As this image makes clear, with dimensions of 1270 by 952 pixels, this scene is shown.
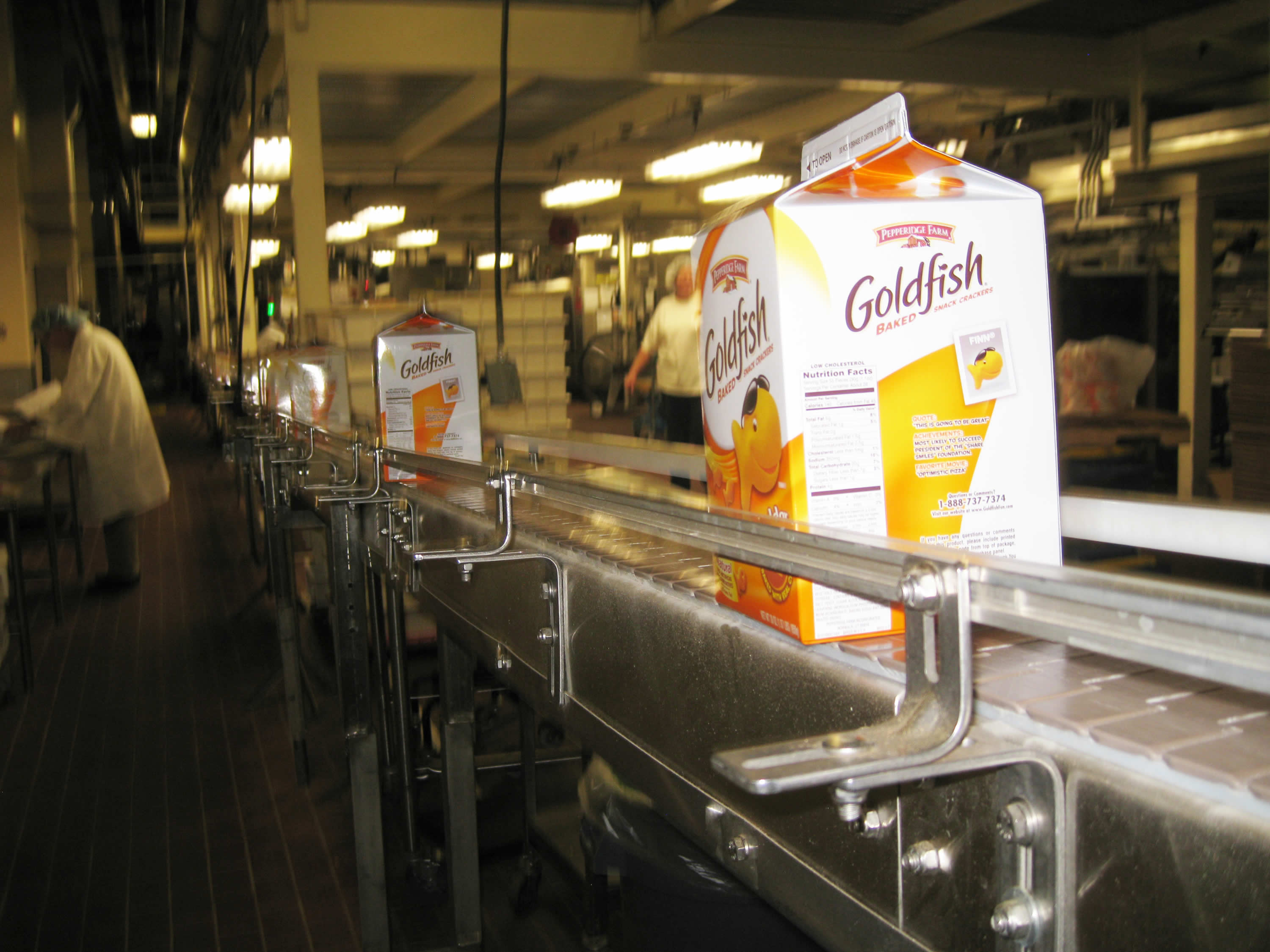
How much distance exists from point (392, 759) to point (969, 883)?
2.91 metres

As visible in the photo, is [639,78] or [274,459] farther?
[639,78]

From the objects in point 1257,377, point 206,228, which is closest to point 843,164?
point 1257,377

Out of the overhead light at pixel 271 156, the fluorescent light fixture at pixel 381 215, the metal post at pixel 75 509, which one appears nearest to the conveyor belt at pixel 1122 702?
the metal post at pixel 75 509

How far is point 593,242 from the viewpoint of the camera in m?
14.6

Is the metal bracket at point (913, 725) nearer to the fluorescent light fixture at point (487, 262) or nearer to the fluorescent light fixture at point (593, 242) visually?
the fluorescent light fixture at point (593, 242)

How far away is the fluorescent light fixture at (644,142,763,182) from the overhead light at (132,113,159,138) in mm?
6358

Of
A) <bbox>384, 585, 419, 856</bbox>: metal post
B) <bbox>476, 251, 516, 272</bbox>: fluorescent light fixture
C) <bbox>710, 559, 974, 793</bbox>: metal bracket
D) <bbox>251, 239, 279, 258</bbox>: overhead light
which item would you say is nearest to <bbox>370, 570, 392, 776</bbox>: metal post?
<bbox>384, 585, 419, 856</bbox>: metal post

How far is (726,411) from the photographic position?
0.77 meters

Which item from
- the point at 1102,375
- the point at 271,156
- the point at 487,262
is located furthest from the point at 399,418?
the point at 487,262

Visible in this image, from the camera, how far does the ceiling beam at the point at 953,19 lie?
530 centimetres

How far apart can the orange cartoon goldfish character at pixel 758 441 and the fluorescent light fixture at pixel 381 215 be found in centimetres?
A: 1094

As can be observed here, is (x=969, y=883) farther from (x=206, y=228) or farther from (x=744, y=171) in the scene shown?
(x=206, y=228)

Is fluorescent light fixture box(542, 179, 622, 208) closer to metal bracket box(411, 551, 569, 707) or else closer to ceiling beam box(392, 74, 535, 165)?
ceiling beam box(392, 74, 535, 165)

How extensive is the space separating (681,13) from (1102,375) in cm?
286
